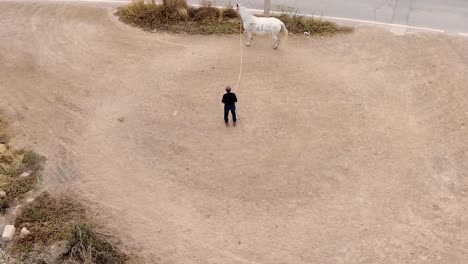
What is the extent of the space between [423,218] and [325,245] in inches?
80.8

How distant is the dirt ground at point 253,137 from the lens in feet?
30.0

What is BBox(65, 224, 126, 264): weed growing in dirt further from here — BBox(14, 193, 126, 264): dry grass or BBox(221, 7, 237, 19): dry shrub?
BBox(221, 7, 237, 19): dry shrub

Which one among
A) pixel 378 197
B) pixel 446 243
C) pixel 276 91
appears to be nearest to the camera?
pixel 446 243

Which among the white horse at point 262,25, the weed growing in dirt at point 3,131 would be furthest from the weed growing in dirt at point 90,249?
the white horse at point 262,25

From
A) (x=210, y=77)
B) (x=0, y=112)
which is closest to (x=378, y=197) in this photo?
(x=210, y=77)

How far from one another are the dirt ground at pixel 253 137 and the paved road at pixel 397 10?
41.8 inches

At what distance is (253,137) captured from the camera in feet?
37.1

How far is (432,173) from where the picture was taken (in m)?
10.4

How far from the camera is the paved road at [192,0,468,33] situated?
1581 cm

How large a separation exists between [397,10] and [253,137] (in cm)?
825

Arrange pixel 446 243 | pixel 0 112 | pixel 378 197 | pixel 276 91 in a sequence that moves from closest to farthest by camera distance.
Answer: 1. pixel 446 243
2. pixel 378 197
3. pixel 0 112
4. pixel 276 91

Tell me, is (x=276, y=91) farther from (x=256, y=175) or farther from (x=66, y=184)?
(x=66, y=184)

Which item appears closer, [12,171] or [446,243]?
[446,243]

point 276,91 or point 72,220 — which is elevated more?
point 276,91
